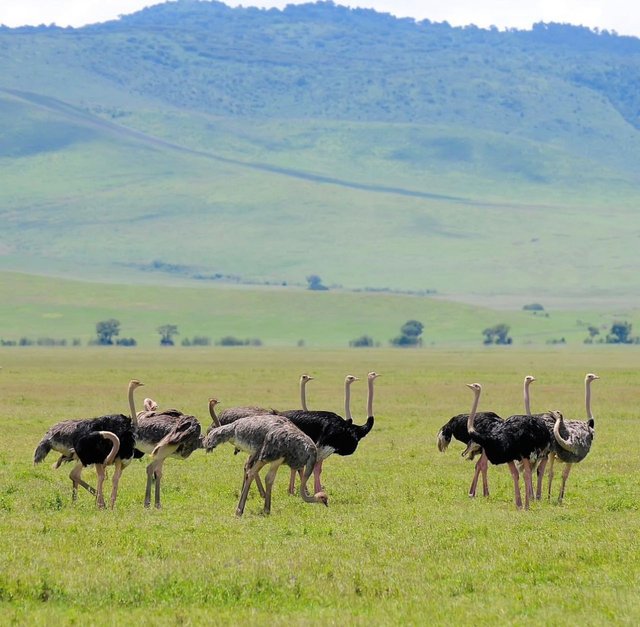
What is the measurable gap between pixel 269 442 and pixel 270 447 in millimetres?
64

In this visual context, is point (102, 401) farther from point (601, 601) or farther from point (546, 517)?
point (601, 601)

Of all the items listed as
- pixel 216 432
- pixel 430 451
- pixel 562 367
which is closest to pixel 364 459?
pixel 430 451

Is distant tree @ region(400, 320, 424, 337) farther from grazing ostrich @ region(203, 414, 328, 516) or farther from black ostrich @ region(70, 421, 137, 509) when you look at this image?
grazing ostrich @ region(203, 414, 328, 516)

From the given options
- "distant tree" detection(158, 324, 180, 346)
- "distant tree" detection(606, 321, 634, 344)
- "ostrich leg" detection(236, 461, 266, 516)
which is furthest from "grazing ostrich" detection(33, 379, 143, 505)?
"distant tree" detection(606, 321, 634, 344)

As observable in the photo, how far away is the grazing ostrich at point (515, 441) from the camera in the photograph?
758 inches

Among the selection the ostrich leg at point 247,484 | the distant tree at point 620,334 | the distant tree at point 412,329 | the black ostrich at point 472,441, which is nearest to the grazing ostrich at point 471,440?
the black ostrich at point 472,441

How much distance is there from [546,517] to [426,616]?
5.89m

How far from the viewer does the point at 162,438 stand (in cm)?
1966

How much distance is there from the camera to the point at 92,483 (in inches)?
865

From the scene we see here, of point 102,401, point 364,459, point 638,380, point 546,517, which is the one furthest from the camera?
point 638,380

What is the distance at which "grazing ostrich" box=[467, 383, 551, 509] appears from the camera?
19.3 metres

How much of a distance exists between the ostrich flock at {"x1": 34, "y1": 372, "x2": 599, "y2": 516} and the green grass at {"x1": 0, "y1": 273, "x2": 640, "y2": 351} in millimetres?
116890

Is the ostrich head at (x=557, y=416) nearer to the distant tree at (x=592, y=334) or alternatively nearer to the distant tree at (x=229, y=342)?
the distant tree at (x=229, y=342)

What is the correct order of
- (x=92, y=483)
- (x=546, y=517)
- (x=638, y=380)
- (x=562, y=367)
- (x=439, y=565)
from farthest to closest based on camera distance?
(x=562, y=367), (x=638, y=380), (x=92, y=483), (x=546, y=517), (x=439, y=565)
